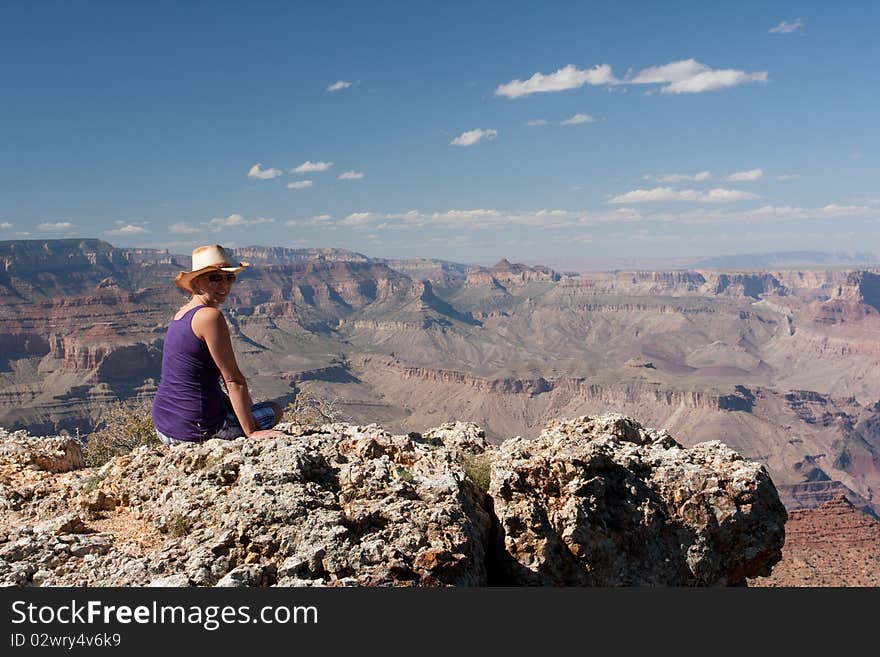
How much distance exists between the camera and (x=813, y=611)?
476 centimetres

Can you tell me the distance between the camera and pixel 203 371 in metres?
6.76

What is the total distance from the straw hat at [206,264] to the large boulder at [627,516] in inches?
152

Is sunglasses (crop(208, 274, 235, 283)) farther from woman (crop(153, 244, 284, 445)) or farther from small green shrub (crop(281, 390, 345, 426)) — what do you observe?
small green shrub (crop(281, 390, 345, 426))

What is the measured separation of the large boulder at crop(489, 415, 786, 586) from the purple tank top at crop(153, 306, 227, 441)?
133 inches

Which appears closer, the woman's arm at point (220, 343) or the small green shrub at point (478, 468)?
the woman's arm at point (220, 343)

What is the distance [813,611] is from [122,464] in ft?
23.3

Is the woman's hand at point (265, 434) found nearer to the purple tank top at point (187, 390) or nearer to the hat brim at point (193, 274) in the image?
the purple tank top at point (187, 390)

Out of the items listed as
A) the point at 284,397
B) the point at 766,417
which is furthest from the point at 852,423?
the point at 284,397

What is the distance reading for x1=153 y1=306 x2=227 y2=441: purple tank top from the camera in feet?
21.7

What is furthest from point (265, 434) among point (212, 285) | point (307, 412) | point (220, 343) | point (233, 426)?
point (307, 412)

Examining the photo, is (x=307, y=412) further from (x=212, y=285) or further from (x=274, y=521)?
(x=274, y=521)

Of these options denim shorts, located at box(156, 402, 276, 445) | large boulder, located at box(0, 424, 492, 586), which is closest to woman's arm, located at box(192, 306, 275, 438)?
denim shorts, located at box(156, 402, 276, 445)

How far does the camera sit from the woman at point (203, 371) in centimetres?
651

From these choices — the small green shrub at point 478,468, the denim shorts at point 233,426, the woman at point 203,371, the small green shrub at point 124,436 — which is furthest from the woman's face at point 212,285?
the small green shrub at point 124,436
